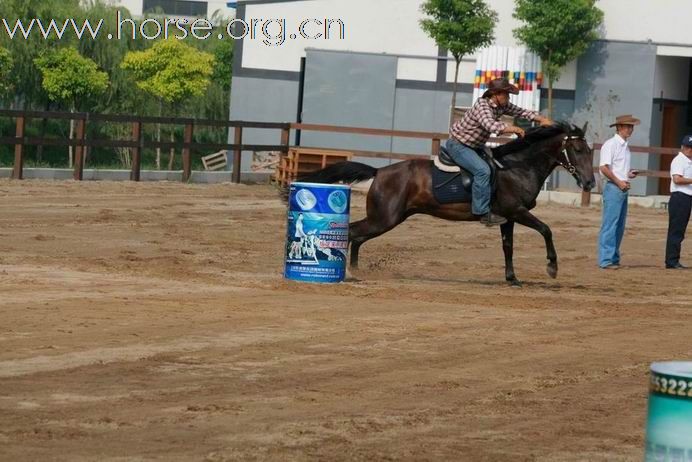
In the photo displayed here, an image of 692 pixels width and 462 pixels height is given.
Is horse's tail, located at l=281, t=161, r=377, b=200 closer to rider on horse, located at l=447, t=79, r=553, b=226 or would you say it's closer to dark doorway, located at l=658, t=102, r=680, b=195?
rider on horse, located at l=447, t=79, r=553, b=226

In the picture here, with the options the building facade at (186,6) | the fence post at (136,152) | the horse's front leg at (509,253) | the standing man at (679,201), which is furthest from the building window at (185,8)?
the horse's front leg at (509,253)

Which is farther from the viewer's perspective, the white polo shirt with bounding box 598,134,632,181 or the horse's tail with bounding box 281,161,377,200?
the white polo shirt with bounding box 598,134,632,181

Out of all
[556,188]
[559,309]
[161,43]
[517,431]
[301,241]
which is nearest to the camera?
[517,431]

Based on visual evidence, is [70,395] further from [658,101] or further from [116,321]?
[658,101]

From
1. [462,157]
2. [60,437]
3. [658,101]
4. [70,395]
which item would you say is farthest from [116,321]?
[658,101]

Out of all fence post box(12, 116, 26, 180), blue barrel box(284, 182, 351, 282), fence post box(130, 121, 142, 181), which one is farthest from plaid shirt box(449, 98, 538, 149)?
fence post box(130, 121, 142, 181)

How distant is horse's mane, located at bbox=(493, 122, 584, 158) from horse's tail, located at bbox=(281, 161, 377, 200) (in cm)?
143

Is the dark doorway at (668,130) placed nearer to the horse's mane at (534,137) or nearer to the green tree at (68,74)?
the green tree at (68,74)

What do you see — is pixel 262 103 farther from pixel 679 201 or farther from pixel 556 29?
pixel 679 201

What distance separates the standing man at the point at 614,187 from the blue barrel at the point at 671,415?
13962 millimetres

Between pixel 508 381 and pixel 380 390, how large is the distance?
104cm

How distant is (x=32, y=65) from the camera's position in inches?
1784

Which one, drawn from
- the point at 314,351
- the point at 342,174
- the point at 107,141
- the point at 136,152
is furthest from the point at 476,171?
the point at 136,152

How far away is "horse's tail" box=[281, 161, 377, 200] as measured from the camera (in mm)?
16688
